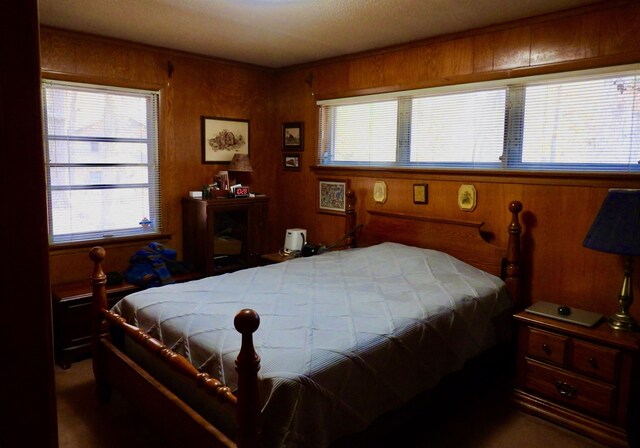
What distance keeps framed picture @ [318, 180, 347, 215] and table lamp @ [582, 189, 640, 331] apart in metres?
2.15

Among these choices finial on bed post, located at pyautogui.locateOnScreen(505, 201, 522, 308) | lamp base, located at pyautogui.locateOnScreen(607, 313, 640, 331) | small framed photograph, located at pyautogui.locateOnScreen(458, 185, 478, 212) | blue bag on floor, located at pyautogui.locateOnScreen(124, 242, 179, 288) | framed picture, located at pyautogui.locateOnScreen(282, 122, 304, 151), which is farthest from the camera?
framed picture, located at pyautogui.locateOnScreen(282, 122, 304, 151)

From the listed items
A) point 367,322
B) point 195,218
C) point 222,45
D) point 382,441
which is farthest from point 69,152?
point 382,441

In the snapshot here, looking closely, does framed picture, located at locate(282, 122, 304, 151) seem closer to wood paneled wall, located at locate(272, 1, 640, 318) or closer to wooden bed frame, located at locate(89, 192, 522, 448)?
wood paneled wall, located at locate(272, 1, 640, 318)

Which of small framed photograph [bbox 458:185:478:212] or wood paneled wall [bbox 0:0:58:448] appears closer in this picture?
wood paneled wall [bbox 0:0:58:448]

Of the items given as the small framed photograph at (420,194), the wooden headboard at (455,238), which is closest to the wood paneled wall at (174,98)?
the wooden headboard at (455,238)

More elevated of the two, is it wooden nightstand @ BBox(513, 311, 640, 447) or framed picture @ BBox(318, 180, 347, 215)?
framed picture @ BBox(318, 180, 347, 215)

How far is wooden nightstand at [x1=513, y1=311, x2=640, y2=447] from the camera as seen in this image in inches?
94.1

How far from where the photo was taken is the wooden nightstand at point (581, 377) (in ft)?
7.84

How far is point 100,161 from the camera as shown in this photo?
3.73 m

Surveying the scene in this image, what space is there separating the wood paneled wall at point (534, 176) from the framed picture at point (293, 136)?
2.16 ft

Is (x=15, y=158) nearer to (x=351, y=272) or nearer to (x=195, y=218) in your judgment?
(x=351, y=272)

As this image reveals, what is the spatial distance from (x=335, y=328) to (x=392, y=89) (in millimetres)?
2298

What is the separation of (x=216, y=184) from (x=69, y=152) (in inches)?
47.6

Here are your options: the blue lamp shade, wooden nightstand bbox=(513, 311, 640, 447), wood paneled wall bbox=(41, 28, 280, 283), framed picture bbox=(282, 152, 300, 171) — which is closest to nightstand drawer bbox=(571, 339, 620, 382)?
wooden nightstand bbox=(513, 311, 640, 447)
